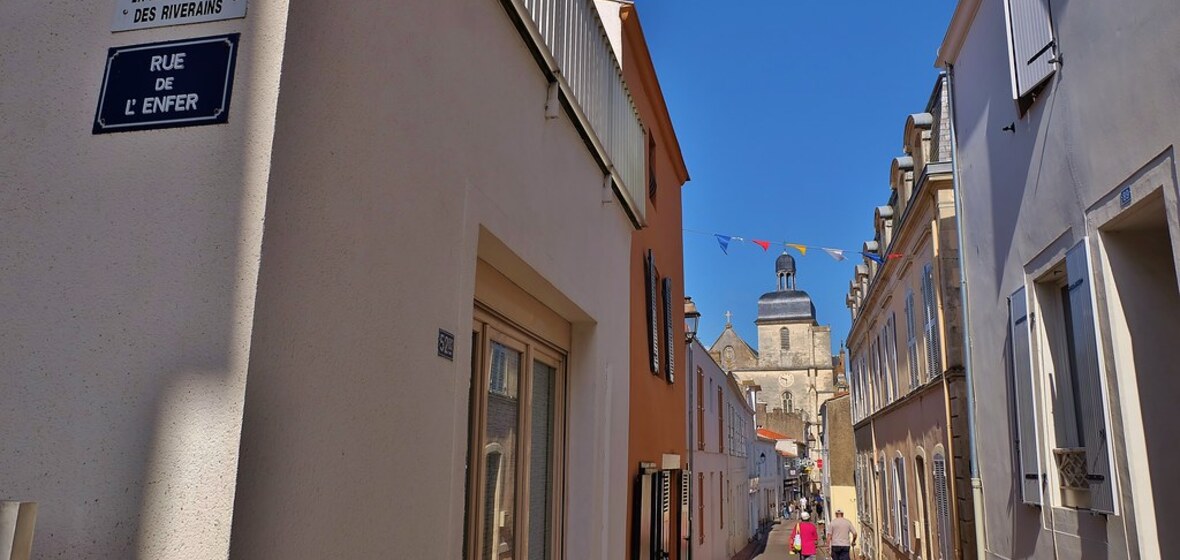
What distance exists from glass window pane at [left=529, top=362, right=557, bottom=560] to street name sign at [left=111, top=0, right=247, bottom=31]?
10.2ft

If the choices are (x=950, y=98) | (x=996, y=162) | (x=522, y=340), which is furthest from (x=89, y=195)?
(x=950, y=98)

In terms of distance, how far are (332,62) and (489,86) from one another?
1362 mm

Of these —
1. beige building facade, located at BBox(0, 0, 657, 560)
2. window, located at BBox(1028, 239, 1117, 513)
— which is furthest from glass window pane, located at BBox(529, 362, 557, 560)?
window, located at BBox(1028, 239, 1117, 513)

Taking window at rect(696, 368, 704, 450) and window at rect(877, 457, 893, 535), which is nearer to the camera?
window at rect(877, 457, 893, 535)

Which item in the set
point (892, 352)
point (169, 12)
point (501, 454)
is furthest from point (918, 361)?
point (169, 12)

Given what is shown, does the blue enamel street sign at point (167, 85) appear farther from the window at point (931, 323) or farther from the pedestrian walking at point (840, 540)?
the pedestrian walking at point (840, 540)

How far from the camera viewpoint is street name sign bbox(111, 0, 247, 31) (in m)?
2.30

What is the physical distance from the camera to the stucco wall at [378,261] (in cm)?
216

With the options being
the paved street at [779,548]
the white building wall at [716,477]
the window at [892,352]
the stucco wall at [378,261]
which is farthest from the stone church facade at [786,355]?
the stucco wall at [378,261]

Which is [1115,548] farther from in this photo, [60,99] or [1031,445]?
[60,99]

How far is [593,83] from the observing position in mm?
5953

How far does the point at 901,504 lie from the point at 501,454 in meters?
13.3

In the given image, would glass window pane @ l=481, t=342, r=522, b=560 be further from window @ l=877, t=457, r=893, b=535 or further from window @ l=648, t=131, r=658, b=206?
window @ l=877, t=457, r=893, b=535

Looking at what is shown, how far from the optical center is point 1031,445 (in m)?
6.23
